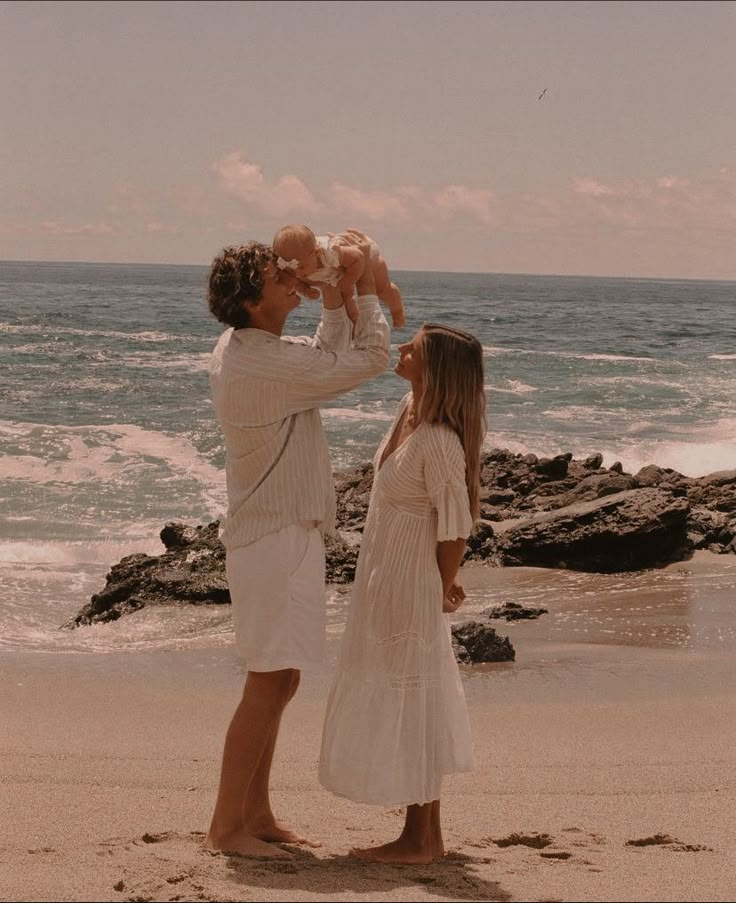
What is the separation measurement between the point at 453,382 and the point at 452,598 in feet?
2.44

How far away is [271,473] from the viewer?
445 centimetres

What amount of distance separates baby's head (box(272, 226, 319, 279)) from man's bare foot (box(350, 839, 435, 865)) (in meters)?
1.91

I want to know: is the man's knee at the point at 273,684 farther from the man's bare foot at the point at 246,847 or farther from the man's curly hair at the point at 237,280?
the man's curly hair at the point at 237,280

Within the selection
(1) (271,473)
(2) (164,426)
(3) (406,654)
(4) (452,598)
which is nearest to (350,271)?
Result: (1) (271,473)

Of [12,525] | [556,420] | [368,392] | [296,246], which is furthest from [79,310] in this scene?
[296,246]

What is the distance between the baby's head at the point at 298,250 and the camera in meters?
4.35

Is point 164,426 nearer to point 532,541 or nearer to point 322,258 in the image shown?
point 532,541

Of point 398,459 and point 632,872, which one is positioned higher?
point 398,459

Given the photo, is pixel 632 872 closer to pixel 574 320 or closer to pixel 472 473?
pixel 472 473

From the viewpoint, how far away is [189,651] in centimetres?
834

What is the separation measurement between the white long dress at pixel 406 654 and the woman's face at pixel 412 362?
17 cm

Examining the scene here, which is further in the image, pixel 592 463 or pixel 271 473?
pixel 592 463

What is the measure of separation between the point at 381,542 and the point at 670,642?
4533 millimetres

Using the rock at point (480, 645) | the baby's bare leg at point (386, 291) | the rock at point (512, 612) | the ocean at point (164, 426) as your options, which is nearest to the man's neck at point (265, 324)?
the baby's bare leg at point (386, 291)
